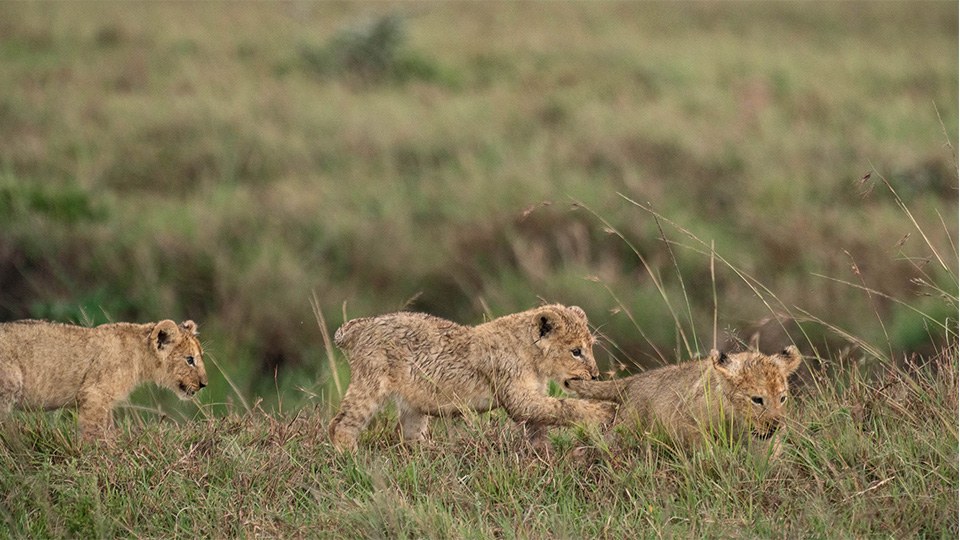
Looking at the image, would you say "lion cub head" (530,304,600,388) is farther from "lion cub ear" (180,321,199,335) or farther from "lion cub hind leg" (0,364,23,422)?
"lion cub hind leg" (0,364,23,422)

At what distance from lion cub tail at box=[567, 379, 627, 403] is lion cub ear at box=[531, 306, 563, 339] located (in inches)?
9.5

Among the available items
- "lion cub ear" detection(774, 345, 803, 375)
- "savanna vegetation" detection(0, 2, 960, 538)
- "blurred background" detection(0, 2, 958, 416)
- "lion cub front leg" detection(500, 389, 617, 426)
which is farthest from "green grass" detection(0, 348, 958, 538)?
"blurred background" detection(0, 2, 958, 416)

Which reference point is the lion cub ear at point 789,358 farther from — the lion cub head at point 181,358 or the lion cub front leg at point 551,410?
the lion cub head at point 181,358

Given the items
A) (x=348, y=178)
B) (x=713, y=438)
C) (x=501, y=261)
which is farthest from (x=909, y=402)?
(x=348, y=178)

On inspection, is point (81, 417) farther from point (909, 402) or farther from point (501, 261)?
point (501, 261)

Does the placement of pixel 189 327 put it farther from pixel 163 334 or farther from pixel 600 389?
pixel 600 389

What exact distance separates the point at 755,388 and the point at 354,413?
157 centimetres

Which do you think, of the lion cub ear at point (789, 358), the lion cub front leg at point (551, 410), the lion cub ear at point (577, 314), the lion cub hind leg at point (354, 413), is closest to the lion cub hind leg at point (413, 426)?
the lion cub hind leg at point (354, 413)

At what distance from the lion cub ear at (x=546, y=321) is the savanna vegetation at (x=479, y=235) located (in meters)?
0.33

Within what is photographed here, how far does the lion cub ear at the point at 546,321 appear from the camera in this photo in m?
4.31

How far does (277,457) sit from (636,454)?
144cm

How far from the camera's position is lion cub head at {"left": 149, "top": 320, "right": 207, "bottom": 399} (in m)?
4.66

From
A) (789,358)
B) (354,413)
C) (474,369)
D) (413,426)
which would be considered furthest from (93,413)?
(789,358)

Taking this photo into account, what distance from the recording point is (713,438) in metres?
4.18
